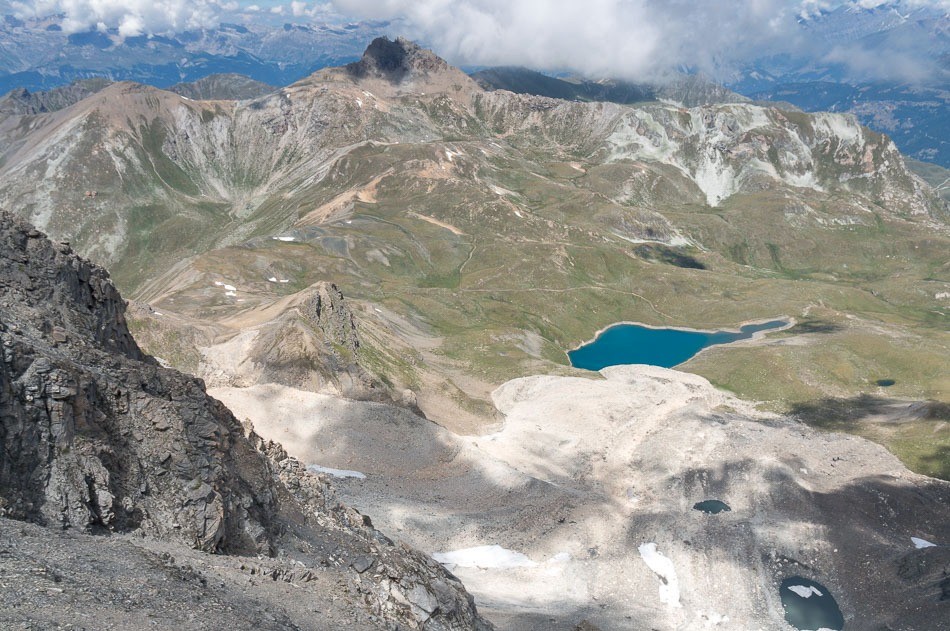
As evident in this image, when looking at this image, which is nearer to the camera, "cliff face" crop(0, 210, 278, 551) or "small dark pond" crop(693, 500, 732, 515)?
"cliff face" crop(0, 210, 278, 551)

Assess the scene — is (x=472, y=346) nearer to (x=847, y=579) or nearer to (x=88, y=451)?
(x=847, y=579)

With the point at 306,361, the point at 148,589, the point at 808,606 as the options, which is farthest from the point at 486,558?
the point at 148,589

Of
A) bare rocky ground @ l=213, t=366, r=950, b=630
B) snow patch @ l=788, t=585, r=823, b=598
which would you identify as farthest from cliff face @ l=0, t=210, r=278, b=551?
snow patch @ l=788, t=585, r=823, b=598

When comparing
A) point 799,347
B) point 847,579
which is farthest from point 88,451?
point 799,347

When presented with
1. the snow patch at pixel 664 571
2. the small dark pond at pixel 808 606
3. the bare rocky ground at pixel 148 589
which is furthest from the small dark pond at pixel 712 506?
the bare rocky ground at pixel 148 589

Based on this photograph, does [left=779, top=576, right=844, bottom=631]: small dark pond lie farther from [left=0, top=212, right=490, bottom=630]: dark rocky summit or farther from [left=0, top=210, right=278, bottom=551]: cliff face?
[left=0, top=210, right=278, bottom=551]: cliff face

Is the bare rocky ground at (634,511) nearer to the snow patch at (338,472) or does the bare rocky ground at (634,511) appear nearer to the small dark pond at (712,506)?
the snow patch at (338,472)
